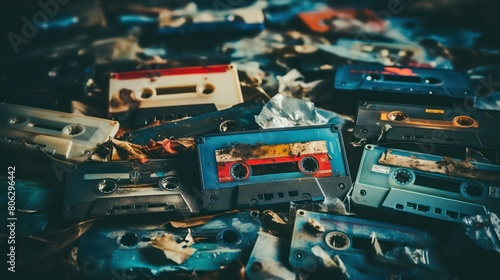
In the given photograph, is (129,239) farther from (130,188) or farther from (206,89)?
(206,89)

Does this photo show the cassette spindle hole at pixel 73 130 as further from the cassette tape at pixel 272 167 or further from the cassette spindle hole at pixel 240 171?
the cassette spindle hole at pixel 240 171

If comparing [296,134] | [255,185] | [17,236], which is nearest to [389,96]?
[296,134]

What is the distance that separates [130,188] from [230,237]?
69cm

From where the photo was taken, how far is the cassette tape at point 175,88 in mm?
3902

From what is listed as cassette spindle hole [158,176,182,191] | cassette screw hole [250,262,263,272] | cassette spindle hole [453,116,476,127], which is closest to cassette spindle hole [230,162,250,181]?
cassette spindle hole [158,176,182,191]

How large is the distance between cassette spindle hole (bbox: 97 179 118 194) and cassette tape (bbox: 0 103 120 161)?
0.89 ft

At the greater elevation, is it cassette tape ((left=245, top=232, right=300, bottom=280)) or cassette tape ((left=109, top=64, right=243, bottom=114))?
cassette tape ((left=109, top=64, right=243, bottom=114))

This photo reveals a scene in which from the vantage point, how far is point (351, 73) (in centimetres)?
400

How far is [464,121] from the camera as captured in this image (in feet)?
11.6

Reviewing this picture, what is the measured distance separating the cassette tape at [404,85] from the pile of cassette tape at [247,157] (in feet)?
0.05

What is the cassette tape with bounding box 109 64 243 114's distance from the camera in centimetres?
390

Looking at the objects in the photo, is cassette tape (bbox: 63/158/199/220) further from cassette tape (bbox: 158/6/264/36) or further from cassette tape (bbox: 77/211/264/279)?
cassette tape (bbox: 158/6/264/36)

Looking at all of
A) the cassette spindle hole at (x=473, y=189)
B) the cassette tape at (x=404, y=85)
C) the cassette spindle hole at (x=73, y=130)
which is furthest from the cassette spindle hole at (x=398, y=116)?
the cassette spindle hole at (x=73, y=130)

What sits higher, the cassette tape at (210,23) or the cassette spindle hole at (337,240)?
the cassette tape at (210,23)
